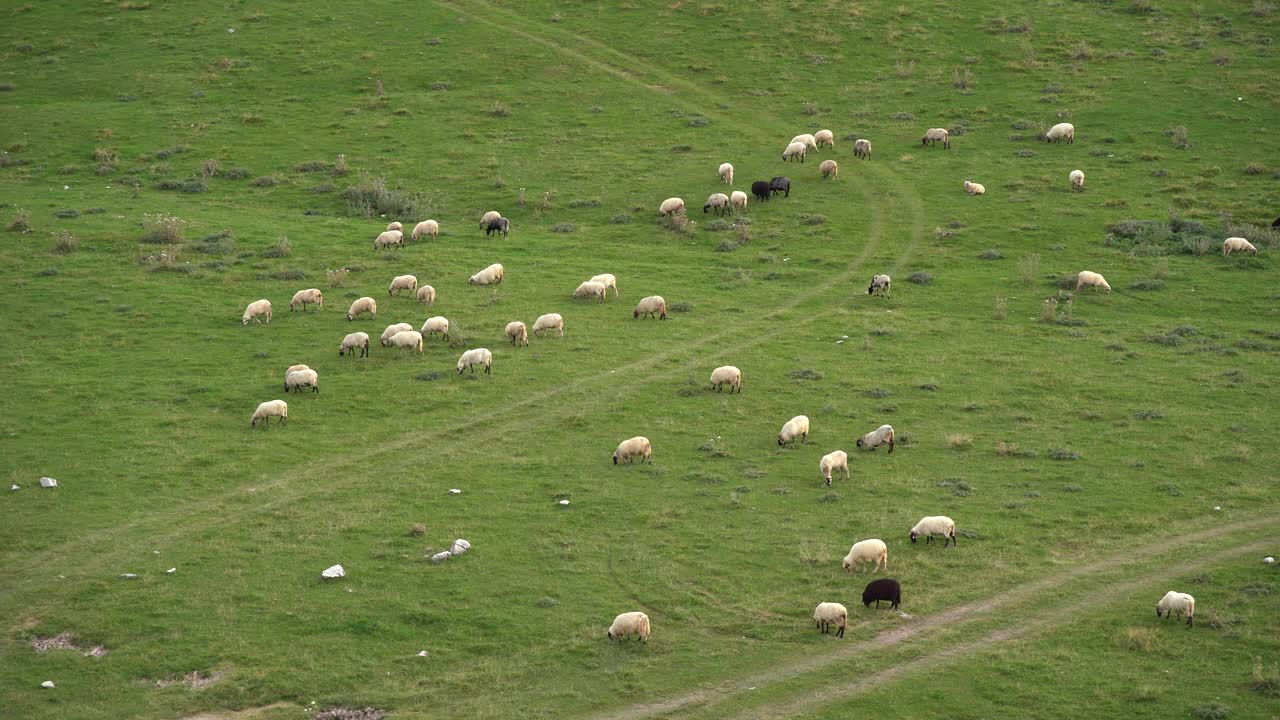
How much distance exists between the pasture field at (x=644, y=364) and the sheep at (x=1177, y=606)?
30 cm

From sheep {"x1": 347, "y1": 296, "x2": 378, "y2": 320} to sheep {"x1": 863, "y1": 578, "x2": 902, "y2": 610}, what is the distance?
858 inches

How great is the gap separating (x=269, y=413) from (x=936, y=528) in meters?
17.4

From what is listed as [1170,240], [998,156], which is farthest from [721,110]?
[1170,240]

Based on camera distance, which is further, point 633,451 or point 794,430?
point 794,430

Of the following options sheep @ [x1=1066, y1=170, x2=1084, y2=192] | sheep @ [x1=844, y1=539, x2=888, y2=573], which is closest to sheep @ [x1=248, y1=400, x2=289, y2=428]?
sheep @ [x1=844, y1=539, x2=888, y2=573]

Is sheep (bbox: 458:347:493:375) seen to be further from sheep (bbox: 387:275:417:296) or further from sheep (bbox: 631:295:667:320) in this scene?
sheep (bbox: 387:275:417:296)

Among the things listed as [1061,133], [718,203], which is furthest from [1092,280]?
[1061,133]

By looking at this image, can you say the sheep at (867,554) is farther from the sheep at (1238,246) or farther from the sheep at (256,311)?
the sheep at (1238,246)

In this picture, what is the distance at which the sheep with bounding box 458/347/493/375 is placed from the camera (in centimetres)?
3772

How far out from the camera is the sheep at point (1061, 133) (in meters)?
60.3

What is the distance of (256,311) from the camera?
138ft

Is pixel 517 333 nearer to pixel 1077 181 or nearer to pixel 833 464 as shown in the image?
pixel 833 464

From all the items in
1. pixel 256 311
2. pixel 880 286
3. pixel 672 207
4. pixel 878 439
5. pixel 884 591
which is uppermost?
pixel 884 591

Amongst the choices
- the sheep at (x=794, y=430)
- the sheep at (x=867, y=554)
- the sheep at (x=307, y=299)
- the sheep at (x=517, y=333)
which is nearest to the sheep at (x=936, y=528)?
the sheep at (x=867, y=554)
